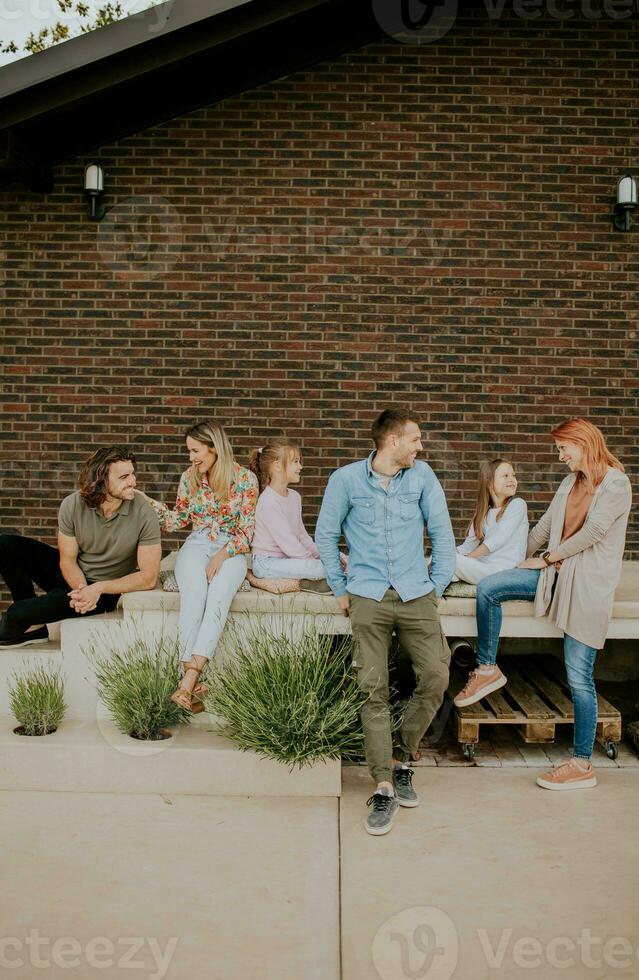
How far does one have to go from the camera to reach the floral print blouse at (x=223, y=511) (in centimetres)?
470

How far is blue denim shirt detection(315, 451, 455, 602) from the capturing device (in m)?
4.02

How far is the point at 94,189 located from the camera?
240 inches

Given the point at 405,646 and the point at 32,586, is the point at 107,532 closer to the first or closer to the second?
the point at 32,586

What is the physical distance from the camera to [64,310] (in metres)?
6.31

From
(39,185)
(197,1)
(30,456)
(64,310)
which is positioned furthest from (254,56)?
(30,456)

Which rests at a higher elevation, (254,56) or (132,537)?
(254,56)

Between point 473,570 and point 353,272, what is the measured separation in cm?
264

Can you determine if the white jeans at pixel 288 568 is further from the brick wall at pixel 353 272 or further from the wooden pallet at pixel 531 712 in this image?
the brick wall at pixel 353 272

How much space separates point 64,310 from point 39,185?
2.86 ft

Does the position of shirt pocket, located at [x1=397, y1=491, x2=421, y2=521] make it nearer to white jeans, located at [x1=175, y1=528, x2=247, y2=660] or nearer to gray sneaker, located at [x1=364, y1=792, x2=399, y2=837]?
white jeans, located at [x1=175, y1=528, x2=247, y2=660]

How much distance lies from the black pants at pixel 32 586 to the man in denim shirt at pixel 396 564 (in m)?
1.51

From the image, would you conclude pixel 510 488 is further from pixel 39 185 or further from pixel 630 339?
pixel 39 185

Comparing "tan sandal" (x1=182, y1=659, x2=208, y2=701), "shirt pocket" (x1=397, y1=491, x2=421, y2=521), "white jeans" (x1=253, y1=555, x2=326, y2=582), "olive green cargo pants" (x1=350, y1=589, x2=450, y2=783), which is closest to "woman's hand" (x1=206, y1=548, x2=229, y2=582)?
"white jeans" (x1=253, y1=555, x2=326, y2=582)

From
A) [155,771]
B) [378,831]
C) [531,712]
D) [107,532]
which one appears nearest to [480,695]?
[531,712]
